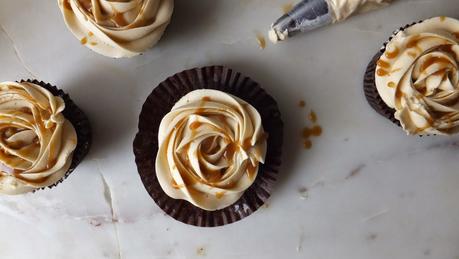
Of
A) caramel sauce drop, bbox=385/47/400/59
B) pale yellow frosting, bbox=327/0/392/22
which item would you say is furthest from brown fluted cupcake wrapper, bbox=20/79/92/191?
caramel sauce drop, bbox=385/47/400/59

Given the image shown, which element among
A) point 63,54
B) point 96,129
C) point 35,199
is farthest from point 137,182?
point 63,54

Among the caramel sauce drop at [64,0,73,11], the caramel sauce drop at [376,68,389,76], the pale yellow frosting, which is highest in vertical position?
the caramel sauce drop at [64,0,73,11]

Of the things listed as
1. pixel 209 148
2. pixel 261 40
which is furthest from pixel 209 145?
pixel 261 40

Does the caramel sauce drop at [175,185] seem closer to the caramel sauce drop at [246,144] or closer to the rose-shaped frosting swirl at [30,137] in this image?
the caramel sauce drop at [246,144]

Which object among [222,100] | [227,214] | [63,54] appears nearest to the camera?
[222,100]

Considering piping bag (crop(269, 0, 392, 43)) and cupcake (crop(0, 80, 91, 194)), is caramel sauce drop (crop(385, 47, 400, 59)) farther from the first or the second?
cupcake (crop(0, 80, 91, 194))

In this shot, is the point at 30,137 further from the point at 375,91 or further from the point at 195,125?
the point at 375,91

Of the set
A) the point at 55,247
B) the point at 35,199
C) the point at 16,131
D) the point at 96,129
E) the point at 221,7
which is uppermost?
the point at 221,7

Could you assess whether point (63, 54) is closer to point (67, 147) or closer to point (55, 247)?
point (67, 147)
